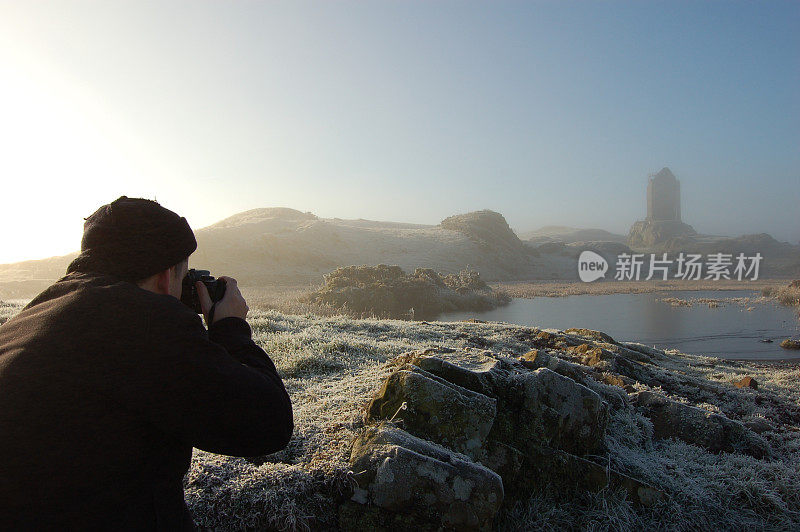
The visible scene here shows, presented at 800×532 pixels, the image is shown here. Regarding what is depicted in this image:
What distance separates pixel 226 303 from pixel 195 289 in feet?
0.71

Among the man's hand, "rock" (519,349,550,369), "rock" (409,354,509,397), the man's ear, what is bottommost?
"rock" (519,349,550,369)

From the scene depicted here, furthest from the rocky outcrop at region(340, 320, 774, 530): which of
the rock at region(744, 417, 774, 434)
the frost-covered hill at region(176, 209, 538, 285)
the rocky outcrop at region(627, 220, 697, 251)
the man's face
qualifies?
the rocky outcrop at region(627, 220, 697, 251)

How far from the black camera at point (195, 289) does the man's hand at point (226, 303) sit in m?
0.03

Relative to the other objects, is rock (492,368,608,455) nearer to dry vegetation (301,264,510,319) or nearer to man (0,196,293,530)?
man (0,196,293,530)

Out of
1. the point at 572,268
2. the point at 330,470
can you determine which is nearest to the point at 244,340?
the point at 330,470

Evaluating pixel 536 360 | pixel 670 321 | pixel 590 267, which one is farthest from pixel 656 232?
pixel 536 360

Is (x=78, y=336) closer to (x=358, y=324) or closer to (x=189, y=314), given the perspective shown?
(x=189, y=314)

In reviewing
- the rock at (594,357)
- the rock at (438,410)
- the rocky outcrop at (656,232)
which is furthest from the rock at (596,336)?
the rocky outcrop at (656,232)

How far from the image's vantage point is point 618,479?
191 inches

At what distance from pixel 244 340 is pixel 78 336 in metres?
0.75

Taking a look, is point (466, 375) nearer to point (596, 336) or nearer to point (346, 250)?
point (596, 336)

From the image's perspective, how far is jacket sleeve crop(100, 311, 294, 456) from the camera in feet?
6.31

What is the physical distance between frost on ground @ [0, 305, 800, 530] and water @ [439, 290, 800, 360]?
1220 cm

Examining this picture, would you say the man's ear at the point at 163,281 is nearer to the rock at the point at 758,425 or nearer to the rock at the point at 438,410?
the rock at the point at 438,410
